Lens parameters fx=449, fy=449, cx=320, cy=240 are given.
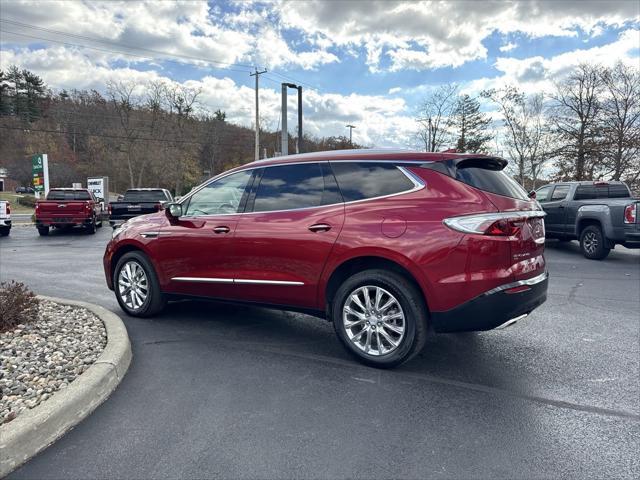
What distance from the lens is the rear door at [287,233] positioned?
13.1 feet

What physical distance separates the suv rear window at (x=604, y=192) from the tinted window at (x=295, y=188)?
985 centimetres

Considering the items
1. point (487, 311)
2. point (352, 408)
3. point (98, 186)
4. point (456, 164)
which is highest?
point (98, 186)

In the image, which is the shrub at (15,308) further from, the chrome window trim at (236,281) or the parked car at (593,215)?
the parked car at (593,215)

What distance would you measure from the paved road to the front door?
20.8 inches

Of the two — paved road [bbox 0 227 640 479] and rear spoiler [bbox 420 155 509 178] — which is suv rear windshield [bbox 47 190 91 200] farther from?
rear spoiler [bbox 420 155 509 178]

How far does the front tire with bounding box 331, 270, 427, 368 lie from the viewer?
3617 mm

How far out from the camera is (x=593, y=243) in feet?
34.7

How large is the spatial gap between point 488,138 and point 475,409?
44.9 m

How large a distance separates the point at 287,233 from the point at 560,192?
1055 cm

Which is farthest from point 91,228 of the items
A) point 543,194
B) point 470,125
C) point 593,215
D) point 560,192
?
point 470,125

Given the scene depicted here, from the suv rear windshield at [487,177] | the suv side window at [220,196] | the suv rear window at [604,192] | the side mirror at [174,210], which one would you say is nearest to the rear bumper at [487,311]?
the suv rear windshield at [487,177]

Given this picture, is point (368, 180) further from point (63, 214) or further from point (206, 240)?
point (63, 214)

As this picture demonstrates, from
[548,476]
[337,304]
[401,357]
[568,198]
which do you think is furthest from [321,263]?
[568,198]

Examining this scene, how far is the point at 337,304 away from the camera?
12.9 ft
